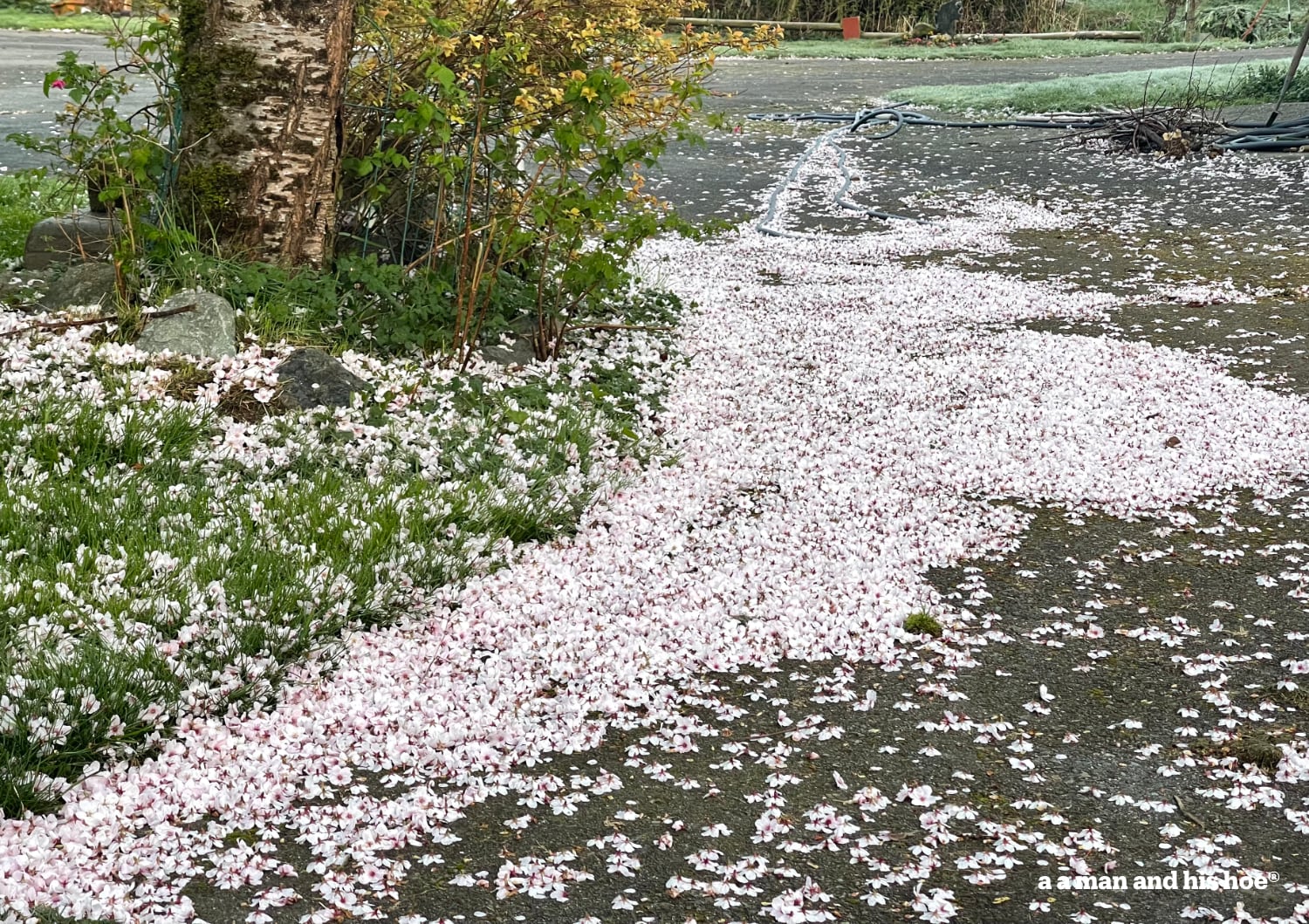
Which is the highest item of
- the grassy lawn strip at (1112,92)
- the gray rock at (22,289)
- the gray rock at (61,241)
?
the grassy lawn strip at (1112,92)

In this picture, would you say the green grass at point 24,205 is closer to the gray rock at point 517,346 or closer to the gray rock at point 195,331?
the gray rock at point 195,331

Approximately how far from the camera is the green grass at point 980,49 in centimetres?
2925

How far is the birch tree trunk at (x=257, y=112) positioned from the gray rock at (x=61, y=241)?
2.83ft

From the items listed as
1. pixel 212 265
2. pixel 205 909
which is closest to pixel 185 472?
pixel 212 265

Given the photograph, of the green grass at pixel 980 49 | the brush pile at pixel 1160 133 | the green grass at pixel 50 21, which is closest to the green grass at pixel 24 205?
the brush pile at pixel 1160 133

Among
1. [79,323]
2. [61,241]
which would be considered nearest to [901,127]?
[61,241]

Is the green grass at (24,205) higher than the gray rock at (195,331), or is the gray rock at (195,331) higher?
the green grass at (24,205)

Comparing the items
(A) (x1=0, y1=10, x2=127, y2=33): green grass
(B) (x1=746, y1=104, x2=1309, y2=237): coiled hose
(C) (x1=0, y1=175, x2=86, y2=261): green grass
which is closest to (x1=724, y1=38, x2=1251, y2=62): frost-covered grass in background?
(B) (x1=746, y1=104, x2=1309, y2=237): coiled hose

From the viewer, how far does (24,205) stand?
377 inches

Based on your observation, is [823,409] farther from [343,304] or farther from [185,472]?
[185,472]

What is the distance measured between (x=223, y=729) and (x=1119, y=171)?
14.1 metres

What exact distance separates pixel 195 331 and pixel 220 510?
156 cm

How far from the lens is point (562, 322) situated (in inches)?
289

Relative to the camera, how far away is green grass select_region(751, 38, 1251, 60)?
2925cm
